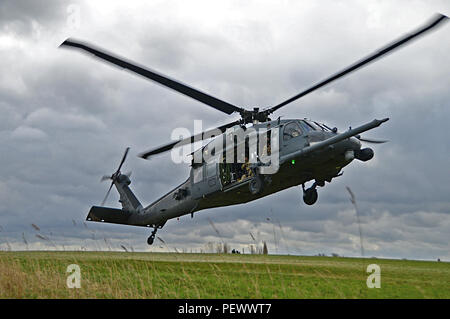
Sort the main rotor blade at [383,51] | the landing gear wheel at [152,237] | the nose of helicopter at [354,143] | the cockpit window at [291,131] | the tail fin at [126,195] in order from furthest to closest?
the tail fin at [126,195], the landing gear wheel at [152,237], the cockpit window at [291,131], the nose of helicopter at [354,143], the main rotor blade at [383,51]

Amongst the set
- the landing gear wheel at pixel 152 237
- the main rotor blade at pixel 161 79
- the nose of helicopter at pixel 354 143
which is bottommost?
the landing gear wheel at pixel 152 237

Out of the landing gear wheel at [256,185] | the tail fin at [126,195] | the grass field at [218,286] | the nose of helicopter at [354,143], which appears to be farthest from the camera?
the tail fin at [126,195]

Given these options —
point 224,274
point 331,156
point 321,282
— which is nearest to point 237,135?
point 331,156

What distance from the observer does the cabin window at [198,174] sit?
781 inches

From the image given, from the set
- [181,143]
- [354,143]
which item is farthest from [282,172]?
[181,143]

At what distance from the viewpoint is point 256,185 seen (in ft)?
55.5

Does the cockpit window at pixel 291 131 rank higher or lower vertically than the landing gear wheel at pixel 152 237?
higher

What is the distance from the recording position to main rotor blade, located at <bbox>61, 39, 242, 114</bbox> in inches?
547

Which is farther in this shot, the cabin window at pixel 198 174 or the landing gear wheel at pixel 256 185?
the cabin window at pixel 198 174

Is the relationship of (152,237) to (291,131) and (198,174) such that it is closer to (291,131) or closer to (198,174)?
(198,174)

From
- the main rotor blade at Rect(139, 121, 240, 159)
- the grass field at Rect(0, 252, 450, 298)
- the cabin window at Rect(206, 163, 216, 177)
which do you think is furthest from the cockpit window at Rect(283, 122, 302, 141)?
the grass field at Rect(0, 252, 450, 298)

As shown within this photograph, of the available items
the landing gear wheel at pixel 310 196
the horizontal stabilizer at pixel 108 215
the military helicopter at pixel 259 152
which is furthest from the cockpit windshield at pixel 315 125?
the horizontal stabilizer at pixel 108 215

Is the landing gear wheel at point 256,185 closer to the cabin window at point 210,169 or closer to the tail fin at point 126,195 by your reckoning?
the cabin window at point 210,169
